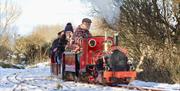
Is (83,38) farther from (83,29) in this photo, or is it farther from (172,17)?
(172,17)

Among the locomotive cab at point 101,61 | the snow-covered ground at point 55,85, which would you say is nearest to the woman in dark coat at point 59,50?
the snow-covered ground at point 55,85

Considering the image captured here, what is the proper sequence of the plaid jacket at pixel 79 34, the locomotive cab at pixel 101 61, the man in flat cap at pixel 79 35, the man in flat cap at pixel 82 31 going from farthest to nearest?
the man in flat cap at pixel 82 31
the plaid jacket at pixel 79 34
the man in flat cap at pixel 79 35
the locomotive cab at pixel 101 61

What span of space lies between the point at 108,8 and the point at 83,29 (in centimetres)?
200

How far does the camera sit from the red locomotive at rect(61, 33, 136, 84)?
15.7 m

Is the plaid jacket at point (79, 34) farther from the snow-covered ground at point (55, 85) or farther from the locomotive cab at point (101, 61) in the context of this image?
the snow-covered ground at point (55, 85)

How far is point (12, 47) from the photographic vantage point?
56.3 metres

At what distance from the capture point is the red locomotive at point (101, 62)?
51.6 feet

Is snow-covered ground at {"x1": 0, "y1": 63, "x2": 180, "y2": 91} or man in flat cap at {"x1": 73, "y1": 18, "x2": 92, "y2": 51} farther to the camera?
man in flat cap at {"x1": 73, "y1": 18, "x2": 92, "y2": 51}

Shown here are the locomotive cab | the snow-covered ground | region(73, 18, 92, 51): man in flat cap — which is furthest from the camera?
region(73, 18, 92, 51): man in flat cap

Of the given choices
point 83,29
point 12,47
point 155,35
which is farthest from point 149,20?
point 12,47

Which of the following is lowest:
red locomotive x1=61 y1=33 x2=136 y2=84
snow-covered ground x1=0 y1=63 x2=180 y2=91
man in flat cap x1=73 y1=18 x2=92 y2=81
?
snow-covered ground x1=0 y1=63 x2=180 y2=91

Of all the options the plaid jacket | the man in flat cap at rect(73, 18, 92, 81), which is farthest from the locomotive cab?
the plaid jacket

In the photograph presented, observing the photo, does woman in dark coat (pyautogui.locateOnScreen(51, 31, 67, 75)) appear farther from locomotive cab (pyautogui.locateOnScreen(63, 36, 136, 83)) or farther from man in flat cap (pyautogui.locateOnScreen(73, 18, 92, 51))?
locomotive cab (pyautogui.locateOnScreen(63, 36, 136, 83))

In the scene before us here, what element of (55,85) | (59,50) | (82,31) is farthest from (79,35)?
(59,50)
